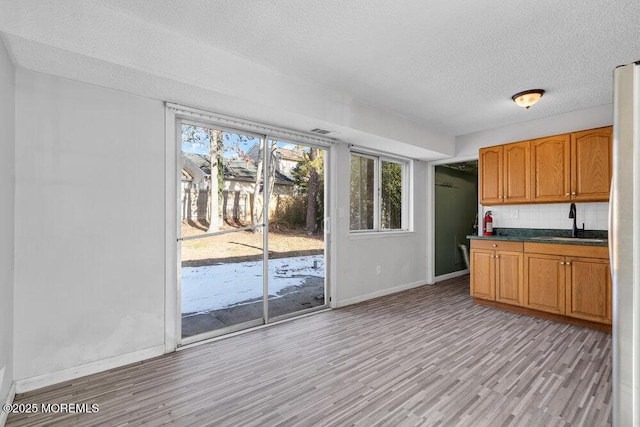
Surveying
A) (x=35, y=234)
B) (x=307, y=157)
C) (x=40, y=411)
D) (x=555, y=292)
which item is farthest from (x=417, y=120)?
(x=40, y=411)

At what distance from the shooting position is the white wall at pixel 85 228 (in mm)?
2080

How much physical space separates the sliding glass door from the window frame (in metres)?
0.81

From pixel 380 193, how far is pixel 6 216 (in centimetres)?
→ 399

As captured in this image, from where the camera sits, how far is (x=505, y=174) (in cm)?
416

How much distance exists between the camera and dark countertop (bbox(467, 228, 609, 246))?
329cm

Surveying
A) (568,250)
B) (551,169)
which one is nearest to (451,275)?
(568,250)

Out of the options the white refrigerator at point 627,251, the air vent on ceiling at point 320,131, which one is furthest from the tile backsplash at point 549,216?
A: the white refrigerator at point 627,251

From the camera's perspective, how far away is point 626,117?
1.11 meters

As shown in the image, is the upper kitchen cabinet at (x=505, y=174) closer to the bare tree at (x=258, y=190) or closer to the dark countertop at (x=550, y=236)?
the dark countertop at (x=550, y=236)

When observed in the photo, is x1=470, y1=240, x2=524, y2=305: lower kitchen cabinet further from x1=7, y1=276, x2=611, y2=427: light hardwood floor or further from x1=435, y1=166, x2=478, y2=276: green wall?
x1=435, y1=166, x2=478, y2=276: green wall

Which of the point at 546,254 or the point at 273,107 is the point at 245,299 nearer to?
the point at 273,107

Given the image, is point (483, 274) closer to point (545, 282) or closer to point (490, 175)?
point (545, 282)

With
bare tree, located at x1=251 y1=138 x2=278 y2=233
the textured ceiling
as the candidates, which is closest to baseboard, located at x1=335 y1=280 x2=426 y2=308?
bare tree, located at x1=251 y1=138 x2=278 y2=233

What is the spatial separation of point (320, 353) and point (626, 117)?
8.03 ft
